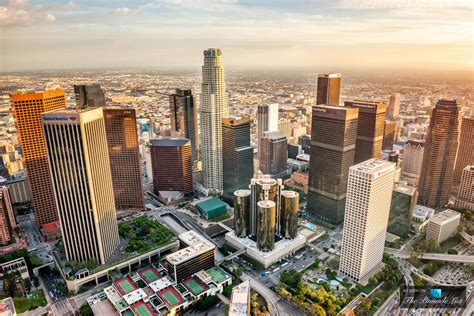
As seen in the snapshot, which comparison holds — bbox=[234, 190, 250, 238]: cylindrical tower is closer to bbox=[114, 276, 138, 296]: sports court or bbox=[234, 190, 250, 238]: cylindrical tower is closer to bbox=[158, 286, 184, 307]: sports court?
bbox=[158, 286, 184, 307]: sports court

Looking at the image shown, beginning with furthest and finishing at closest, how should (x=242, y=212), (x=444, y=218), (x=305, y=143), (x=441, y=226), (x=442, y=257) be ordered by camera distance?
1. (x=305, y=143)
2. (x=444, y=218)
3. (x=242, y=212)
4. (x=441, y=226)
5. (x=442, y=257)

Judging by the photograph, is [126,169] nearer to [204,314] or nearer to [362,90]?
[204,314]

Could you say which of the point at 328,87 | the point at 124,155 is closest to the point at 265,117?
the point at 328,87

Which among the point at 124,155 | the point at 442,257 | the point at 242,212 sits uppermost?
the point at 124,155

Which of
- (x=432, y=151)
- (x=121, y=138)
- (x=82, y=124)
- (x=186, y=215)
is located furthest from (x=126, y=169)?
(x=432, y=151)

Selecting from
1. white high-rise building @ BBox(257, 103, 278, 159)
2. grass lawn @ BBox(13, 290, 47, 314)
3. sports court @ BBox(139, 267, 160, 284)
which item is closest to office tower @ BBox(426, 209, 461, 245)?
sports court @ BBox(139, 267, 160, 284)

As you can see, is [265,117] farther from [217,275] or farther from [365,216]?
[217,275]

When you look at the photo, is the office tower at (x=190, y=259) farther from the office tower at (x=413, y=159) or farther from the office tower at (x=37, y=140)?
the office tower at (x=413, y=159)
